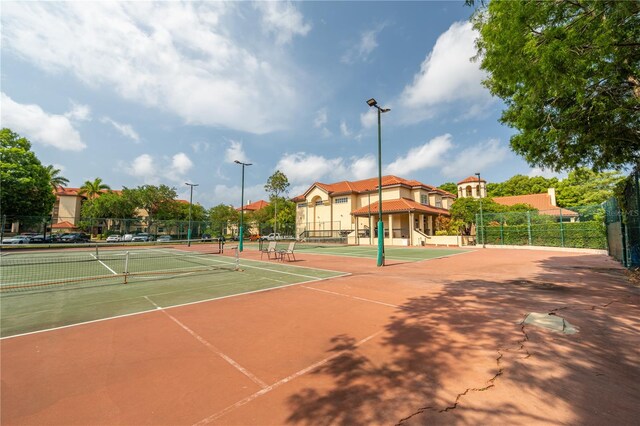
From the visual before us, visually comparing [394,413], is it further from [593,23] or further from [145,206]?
[145,206]

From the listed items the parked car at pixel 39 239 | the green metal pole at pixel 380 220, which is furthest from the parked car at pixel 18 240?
the green metal pole at pixel 380 220

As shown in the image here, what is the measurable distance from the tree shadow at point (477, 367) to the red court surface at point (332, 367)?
0.02 metres

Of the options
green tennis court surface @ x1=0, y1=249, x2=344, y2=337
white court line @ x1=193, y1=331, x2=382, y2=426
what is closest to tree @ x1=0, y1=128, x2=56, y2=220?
green tennis court surface @ x1=0, y1=249, x2=344, y2=337

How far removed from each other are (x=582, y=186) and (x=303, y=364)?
6574 cm

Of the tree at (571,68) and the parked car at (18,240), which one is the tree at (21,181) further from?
the tree at (571,68)

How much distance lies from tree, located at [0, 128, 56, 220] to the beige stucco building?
1497 inches

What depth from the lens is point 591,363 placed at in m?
3.55

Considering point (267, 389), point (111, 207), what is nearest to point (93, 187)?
point (111, 207)

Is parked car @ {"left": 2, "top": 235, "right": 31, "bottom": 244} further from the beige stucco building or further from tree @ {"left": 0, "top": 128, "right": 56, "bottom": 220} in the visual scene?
the beige stucco building

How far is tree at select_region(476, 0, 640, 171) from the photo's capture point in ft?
19.1

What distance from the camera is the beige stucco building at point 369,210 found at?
3716cm

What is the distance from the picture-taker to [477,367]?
352cm

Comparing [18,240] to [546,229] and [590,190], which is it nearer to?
[546,229]

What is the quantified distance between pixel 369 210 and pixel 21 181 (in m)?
44.7
